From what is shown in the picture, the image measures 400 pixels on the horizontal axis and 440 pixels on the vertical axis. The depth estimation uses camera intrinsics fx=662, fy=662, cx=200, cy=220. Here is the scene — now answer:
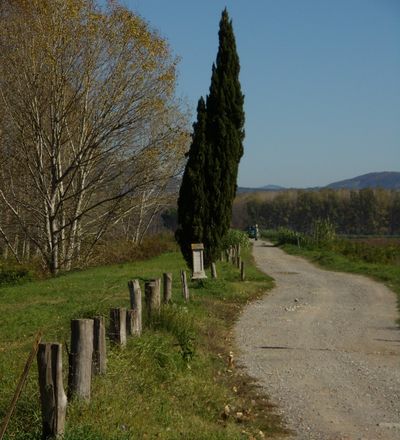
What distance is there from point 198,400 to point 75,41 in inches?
709

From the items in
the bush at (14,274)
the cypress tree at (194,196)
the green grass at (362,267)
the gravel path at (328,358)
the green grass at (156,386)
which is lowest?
the gravel path at (328,358)

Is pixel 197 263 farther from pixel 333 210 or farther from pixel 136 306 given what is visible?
pixel 333 210

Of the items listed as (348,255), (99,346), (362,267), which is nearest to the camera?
(99,346)

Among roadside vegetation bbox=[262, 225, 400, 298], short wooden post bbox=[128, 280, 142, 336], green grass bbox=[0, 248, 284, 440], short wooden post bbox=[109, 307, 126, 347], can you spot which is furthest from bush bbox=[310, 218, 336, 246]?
short wooden post bbox=[109, 307, 126, 347]

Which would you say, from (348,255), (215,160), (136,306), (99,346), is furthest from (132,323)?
(348,255)

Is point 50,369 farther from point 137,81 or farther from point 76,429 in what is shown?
point 137,81

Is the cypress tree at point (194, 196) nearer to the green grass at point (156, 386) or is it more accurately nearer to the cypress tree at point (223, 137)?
Result: the cypress tree at point (223, 137)

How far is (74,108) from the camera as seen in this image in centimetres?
2505

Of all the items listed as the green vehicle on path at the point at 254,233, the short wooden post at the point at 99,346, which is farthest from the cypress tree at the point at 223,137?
the green vehicle on path at the point at 254,233

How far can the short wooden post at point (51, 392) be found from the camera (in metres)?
5.56

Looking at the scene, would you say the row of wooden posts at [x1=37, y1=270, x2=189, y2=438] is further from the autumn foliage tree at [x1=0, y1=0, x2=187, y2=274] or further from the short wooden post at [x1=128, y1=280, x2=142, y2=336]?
the autumn foliage tree at [x1=0, y1=0, x2=187, y2=274]

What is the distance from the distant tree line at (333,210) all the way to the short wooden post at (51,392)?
108221 mm

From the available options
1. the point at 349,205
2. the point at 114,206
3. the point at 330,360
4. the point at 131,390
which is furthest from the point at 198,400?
the point at 349,205

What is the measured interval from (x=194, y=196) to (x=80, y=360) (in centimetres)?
1729
